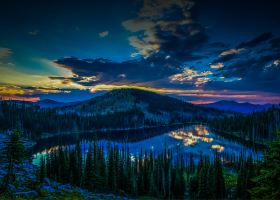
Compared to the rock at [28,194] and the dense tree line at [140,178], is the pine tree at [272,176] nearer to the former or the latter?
the rock at [28,194]

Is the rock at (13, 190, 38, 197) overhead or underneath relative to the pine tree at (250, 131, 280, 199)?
underneath

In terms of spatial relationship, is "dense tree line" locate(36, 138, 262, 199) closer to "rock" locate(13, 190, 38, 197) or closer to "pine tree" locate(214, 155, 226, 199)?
"pine tree" locate(214, 155, 226, 199)

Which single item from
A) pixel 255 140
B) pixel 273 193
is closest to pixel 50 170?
pixel 273 193

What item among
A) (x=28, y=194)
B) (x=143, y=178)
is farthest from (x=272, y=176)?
(x=143, y=178)

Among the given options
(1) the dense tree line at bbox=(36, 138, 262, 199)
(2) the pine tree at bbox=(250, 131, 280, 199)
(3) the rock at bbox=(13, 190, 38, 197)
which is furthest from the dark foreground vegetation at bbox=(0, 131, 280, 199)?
(2) the pine tree at bbox=(250, 131, 280, 199)

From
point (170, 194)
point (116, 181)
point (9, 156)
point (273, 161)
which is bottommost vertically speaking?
point (170, 194)

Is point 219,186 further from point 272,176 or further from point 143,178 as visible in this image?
point 272,176

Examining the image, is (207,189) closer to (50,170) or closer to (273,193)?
(273,193)

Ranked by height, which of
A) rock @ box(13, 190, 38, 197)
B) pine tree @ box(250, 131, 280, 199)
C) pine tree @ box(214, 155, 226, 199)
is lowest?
pine tree @ box(214, 155, 226, 199)

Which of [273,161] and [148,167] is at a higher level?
[273,161]

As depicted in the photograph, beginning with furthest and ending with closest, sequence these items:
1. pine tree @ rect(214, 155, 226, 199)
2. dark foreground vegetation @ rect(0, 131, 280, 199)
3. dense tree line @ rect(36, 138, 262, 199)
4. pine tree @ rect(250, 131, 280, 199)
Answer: pine tree @ rect(214, 155, 226, 199) < dense tree line @ rect(36, 138, 262, 199) < dark foreground vegetation @ rect(0, 131, 280, 199) < pine tree @ rect(250, 131, 280, 199)

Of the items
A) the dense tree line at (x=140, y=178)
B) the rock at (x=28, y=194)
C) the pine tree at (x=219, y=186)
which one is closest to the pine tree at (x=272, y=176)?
the rock at (x=28, y=194)

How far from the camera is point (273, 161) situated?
62.4 feet

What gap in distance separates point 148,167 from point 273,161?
65181 millimetres
